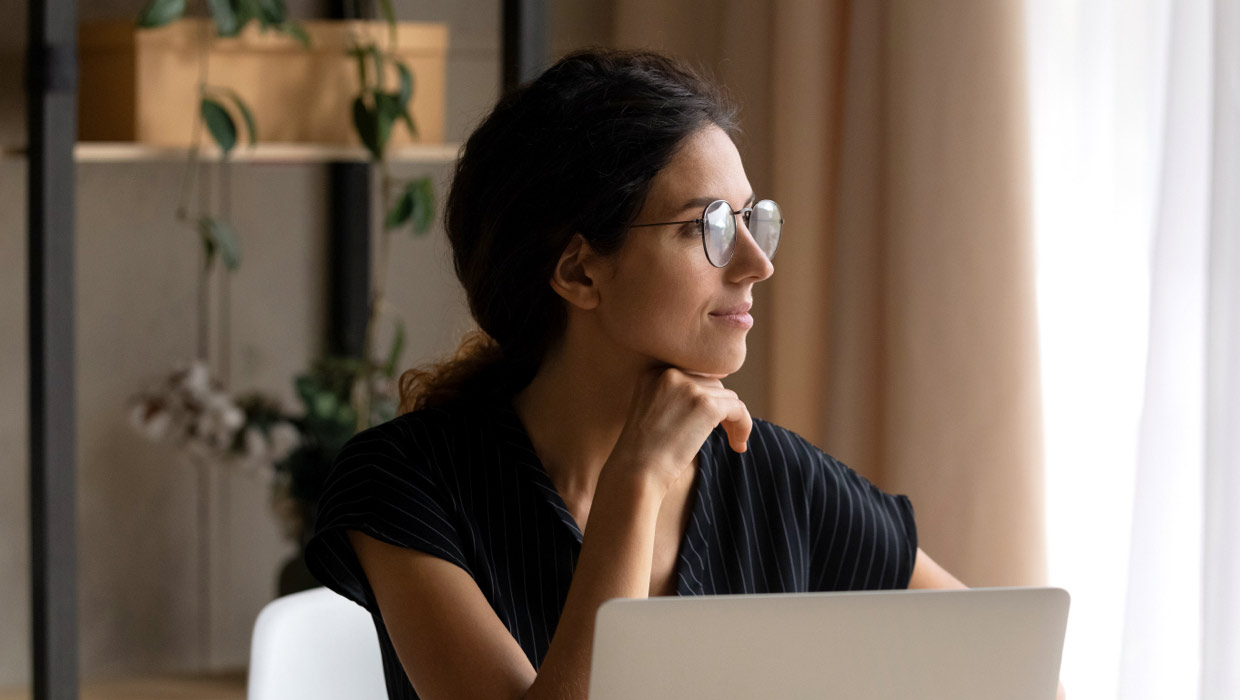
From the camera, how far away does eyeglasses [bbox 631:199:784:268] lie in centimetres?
115

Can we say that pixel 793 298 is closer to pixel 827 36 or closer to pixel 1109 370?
pixel 827 36

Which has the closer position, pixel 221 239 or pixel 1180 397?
pixel 1180 397

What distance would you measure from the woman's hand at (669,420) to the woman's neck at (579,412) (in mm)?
81

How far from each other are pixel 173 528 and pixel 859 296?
1.36m

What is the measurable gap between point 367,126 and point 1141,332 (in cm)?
124

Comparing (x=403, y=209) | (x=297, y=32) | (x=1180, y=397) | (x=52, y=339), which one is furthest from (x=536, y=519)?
(x=297, y=32)

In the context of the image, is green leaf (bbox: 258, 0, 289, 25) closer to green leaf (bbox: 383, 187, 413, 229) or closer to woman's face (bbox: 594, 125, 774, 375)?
green leaf (bbox: 383, 187, 413, 229)

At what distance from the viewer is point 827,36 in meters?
1.86

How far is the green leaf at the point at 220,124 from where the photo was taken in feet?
6.61

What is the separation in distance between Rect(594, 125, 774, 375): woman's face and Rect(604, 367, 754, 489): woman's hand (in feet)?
0.10

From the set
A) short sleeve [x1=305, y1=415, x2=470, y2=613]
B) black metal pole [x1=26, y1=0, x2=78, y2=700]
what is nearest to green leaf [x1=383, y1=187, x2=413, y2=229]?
black metal pole [x1=26, y1=0, x2=78, y2=700]

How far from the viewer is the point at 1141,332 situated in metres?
1.49

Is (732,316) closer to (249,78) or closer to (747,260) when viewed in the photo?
(747,260)

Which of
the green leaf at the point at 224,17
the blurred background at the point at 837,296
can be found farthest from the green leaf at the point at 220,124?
the green leaf at the point at 224,17
